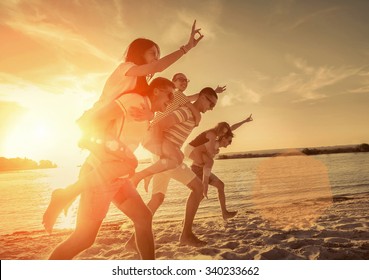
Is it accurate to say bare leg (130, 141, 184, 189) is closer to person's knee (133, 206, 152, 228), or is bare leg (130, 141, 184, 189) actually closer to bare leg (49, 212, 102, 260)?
person's knee (133, 206, 152, 228)

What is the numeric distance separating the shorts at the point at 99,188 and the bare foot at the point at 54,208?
0.17 metres

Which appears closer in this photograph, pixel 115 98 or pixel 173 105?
A: pixel 115 98

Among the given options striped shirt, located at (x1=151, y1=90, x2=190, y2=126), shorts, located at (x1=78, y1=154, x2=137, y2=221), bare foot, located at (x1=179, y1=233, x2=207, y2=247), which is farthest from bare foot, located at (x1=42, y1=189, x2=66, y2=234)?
bare foot, located at (x1=179, y1=233, x2=207, y2=247)

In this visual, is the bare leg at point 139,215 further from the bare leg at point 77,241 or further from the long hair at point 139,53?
the long hair at point 139,53

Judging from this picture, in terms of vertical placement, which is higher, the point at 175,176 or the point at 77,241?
the point at 175,176

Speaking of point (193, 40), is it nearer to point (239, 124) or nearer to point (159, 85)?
point (159, 85)

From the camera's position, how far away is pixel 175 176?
411 centimetres

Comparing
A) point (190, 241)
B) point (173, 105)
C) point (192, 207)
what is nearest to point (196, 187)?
point (192, 207)

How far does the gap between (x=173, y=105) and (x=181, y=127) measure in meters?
0.35

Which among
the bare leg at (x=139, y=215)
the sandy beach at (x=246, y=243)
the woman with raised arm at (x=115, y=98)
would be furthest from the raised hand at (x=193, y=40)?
the sandy beach at (x=246, y=243)

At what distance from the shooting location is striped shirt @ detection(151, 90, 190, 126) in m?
4.01

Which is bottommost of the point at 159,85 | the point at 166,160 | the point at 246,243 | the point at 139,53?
the point at 246,243

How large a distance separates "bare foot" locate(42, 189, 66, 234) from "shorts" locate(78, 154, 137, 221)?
0.17m
